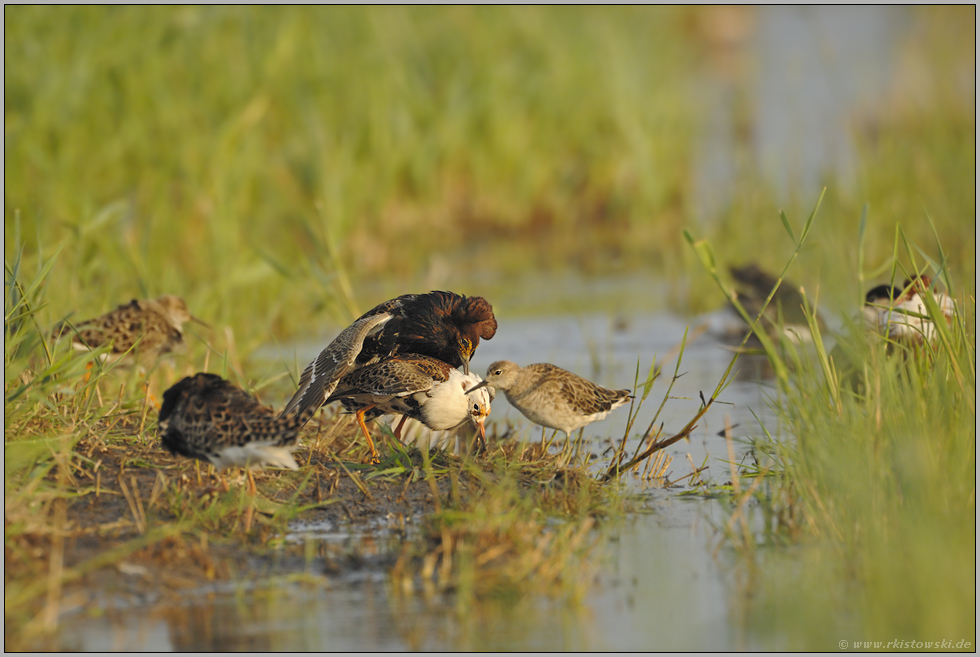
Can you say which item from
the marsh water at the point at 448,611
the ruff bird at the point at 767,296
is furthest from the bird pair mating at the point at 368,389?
the ruff bird at the point at 767,296

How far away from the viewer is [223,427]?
5.33 metres

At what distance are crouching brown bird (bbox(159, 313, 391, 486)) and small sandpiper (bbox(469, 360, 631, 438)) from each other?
1.55 meters

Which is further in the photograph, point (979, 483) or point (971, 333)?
point (971, 333)

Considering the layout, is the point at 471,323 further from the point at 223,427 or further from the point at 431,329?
the point at 223,427

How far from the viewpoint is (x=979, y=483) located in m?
4.70

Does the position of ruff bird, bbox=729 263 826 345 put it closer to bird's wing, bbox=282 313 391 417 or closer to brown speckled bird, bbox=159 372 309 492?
bird's wing, bbox=282 313 391 417

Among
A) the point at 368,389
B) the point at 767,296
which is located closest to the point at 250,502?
the point at 368,389

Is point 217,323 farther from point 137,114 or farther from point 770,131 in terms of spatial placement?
point 770,131

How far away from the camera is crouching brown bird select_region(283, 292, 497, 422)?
292 inches

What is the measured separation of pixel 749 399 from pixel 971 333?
8.64ft

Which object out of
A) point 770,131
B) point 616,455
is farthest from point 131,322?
point 770,131

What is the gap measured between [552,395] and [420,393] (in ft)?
2.46

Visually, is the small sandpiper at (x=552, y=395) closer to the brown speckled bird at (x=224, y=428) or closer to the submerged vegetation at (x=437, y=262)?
the submerged vegetation at (x=437, y=262)

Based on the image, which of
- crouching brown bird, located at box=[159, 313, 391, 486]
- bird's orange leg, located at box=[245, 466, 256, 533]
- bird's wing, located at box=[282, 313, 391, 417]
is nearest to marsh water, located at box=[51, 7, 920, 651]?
bird's orange leg, located at box=[245, 466, 256, 533]
